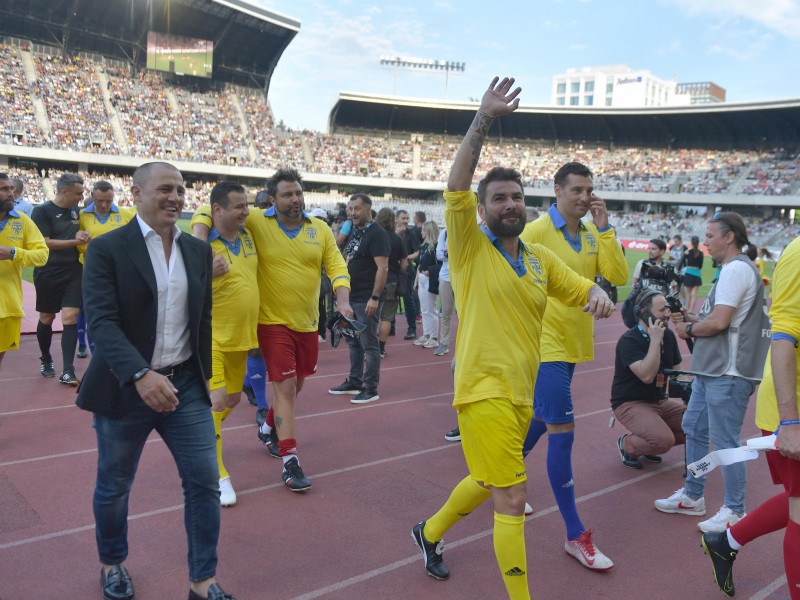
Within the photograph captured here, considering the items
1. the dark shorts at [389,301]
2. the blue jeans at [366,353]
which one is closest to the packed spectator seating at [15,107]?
the dark shorts at [389,301]

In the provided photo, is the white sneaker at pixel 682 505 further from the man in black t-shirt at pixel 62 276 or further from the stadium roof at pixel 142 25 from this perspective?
the stadium roof at pixel 142 25

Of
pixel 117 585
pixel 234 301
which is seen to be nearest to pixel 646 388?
pixel 234 301

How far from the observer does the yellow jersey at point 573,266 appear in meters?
3.62

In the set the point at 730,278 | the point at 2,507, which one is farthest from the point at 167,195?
the point at 730,278

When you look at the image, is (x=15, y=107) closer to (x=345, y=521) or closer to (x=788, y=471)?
(x=345, y=521)

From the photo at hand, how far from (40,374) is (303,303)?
4.51m

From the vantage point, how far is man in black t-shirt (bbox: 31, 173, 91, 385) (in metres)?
6.67

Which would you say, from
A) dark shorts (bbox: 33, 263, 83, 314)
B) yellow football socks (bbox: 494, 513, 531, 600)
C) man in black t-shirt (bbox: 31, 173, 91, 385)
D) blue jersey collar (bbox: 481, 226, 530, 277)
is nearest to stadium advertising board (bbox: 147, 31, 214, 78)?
man in black t-shirt (bbox: 31, 173, 91, 385)

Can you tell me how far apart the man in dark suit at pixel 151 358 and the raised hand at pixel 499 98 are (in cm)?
149

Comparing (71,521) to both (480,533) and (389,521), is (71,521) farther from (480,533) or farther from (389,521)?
(480,533)

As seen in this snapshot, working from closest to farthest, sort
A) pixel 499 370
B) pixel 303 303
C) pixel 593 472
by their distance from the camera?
pixel 499 370 < pixel 303 303 < pixel 593 472

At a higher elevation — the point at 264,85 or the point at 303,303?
the point at 264,85

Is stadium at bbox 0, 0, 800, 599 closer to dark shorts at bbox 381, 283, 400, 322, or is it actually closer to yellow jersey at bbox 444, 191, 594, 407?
dark shorts at bbox 381, 283, 400, 322

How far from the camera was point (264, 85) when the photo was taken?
51406 mm
